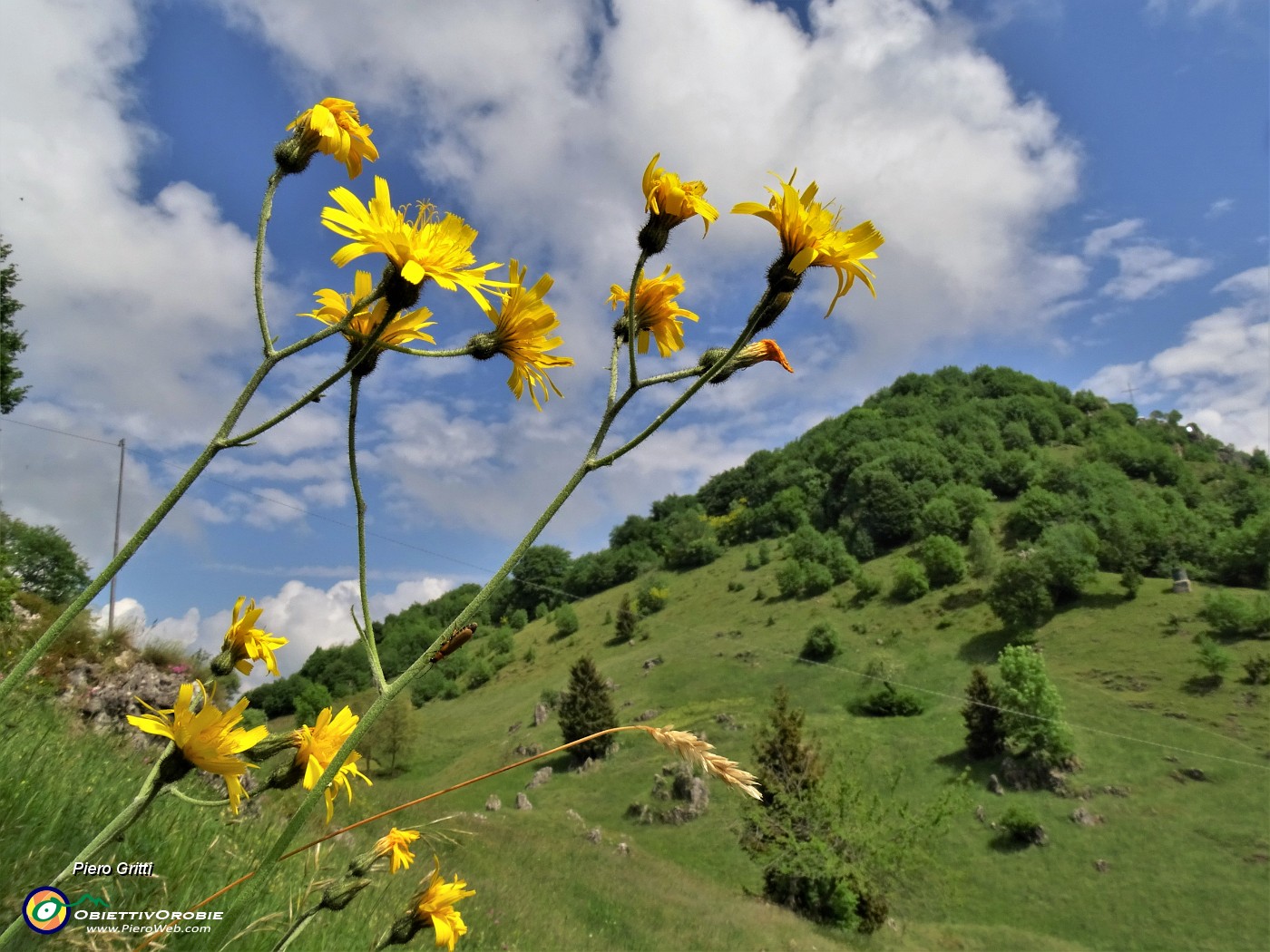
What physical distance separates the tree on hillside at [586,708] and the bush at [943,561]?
128 ft

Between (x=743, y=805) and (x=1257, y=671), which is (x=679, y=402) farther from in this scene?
(x=1257, y=671)

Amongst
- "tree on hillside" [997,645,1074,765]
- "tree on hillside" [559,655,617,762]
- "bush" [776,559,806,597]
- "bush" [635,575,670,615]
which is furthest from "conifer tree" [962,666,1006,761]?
"bush" [635,575,670,615]

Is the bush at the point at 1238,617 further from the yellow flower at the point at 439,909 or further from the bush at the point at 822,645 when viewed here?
the yellow flower at the point at 439,909

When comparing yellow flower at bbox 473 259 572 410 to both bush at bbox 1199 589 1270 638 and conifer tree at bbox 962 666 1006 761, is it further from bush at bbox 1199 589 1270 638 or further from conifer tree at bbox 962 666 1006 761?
bush at bbox 1199 589 1270 638

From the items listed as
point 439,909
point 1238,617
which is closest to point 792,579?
point 1238,617

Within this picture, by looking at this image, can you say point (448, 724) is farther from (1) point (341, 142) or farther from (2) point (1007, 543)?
(1) point (341, 142)

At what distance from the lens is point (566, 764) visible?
54.5 meters

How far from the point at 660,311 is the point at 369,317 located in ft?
2.00

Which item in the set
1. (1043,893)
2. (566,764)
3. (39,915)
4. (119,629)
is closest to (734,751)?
(566,764)

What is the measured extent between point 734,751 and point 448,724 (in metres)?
33.2

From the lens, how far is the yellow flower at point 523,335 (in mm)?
1317

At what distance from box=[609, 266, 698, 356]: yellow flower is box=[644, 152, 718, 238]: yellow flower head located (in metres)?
0.13

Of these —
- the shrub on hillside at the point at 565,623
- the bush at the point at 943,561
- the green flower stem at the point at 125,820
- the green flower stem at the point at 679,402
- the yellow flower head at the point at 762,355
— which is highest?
the bush at the point at 943,561

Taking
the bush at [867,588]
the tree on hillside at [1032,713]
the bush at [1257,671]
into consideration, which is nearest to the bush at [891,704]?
the tree on hillside at [1032,713]
